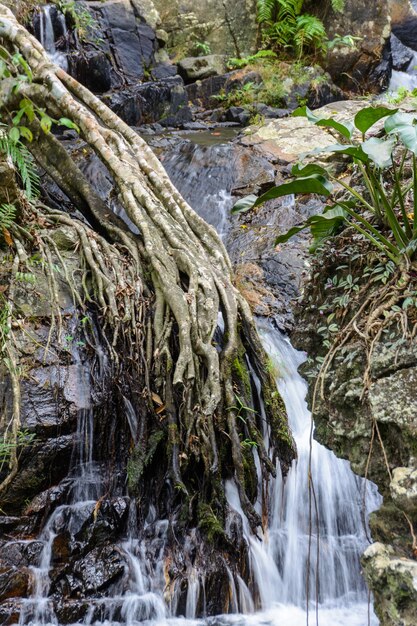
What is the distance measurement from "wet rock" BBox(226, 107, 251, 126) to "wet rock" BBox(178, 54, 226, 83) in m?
1.75

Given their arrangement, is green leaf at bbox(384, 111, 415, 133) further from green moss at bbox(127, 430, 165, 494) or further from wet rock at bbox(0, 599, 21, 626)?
wet rock at bbox(0, 599, 21, 626)

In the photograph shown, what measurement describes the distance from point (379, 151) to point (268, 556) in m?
2.70

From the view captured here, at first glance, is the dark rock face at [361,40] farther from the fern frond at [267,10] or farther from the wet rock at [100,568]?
the wet rock at [100,568]

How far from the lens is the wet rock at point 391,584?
1.99m

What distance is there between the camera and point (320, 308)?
301cm

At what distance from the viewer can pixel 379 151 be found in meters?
2.27

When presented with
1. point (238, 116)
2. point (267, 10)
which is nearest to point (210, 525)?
point (238, 116)

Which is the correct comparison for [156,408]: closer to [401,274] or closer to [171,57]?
[401,274]

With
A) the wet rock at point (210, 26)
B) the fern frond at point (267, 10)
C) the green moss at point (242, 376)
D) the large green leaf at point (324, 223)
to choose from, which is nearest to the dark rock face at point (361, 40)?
the fern frond at point (267, 10)

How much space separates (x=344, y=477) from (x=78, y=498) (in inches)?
77.2

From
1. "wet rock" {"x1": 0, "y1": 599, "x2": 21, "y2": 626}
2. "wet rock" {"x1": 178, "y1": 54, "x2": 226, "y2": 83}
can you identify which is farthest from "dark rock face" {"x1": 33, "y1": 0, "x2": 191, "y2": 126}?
"wet rock" {"x1": 0, "y1": 599, "x2": 21, "y2": 626}

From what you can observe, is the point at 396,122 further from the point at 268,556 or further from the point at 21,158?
the point at 21,158

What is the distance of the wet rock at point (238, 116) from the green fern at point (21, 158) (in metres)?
5.53

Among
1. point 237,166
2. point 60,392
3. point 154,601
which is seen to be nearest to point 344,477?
point 154,601
